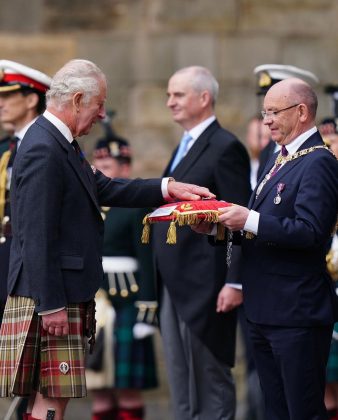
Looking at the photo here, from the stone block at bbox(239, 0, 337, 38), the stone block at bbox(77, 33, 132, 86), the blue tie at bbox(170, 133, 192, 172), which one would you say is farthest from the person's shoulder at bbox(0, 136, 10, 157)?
the stone block at bbox(239, 0, 337, 38)

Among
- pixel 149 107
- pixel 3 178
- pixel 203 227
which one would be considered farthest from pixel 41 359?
pixel 149 107

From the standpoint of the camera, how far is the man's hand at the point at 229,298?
7047 millimetres

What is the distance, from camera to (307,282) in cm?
591

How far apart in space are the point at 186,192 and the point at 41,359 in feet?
3.44

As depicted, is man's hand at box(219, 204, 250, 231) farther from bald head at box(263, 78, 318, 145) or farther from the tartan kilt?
the tartan kilt

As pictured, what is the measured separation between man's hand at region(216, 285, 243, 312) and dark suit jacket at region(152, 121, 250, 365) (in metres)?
0.11

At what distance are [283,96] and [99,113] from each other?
82 cm

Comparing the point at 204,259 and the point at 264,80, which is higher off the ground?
the point at 264,80

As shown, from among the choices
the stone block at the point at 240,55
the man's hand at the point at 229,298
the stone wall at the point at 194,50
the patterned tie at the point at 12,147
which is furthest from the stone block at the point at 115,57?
the man's hand at the point at 229,298

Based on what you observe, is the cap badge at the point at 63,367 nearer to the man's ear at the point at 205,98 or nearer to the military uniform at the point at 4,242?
the military uniform at the point at 4,242

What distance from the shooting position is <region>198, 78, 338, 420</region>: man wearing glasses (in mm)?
5832

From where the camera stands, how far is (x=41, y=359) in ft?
19.5

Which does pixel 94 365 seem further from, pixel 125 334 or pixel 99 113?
pixel 99 113

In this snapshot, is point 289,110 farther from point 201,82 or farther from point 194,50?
point 194,50
